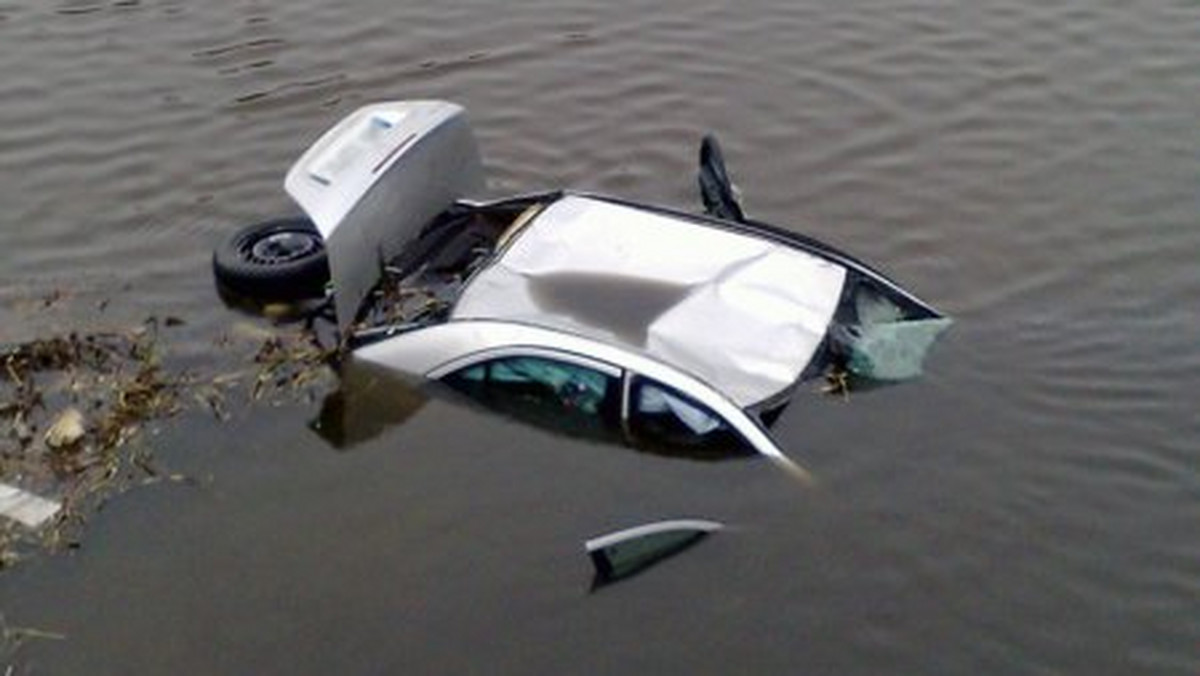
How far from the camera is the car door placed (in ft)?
30.7

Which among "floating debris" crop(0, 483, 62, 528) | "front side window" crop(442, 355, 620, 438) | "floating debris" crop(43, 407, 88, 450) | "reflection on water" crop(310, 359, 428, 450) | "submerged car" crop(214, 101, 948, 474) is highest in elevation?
"submerged car" crop(214, 101, 948, 474)

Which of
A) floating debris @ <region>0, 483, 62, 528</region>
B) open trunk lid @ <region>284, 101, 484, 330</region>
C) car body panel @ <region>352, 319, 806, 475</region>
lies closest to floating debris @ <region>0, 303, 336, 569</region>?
floating debris @ <region>0, 483, 62, 528</region>

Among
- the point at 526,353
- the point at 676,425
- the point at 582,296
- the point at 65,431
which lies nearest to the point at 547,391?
the point at 526,353

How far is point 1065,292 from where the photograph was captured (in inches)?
467

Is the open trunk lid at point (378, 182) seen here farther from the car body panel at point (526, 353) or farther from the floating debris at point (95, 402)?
the floating debris at point (95, 402)

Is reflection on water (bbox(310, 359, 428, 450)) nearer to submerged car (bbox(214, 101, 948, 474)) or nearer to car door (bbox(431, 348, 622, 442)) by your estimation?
submerged car (bbox(214, 101, 948, 474))

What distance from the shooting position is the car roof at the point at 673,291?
9383mm

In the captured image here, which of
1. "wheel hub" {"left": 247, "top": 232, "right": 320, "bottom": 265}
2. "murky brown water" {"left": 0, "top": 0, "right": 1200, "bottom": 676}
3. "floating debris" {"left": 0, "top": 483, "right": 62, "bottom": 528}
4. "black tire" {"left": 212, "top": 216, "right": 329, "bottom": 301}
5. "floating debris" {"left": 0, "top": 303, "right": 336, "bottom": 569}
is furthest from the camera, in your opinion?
"wheel hub" {"left": 247, "top": 232, "right": 320, "bottom": 265}

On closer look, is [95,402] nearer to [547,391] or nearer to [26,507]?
[26,507]

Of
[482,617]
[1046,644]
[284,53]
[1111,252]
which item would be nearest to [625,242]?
[482,617]

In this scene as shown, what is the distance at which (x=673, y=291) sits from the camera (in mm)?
9695

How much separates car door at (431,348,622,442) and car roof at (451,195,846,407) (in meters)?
0.23

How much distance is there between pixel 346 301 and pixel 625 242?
6.85 feet

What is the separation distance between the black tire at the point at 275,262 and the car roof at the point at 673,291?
6.90 feet
